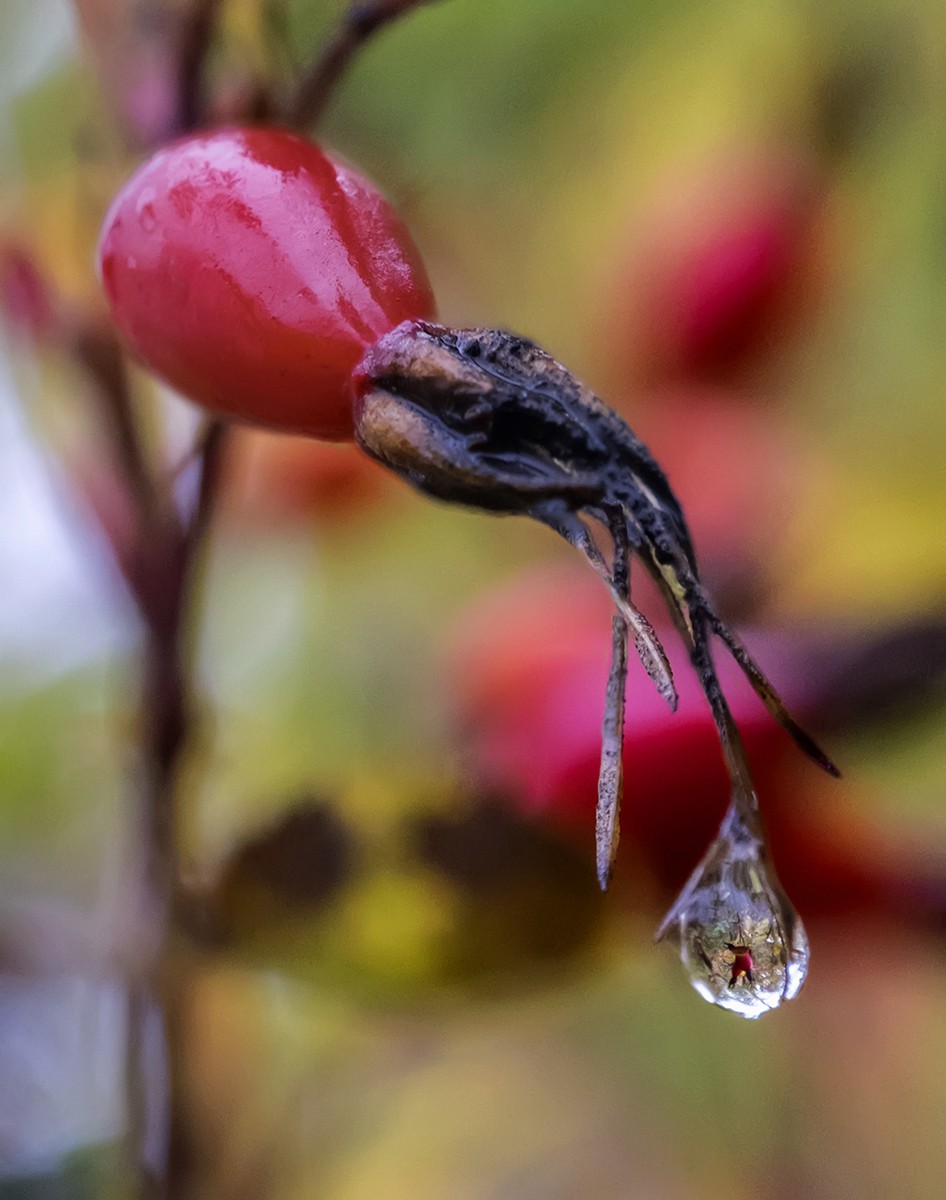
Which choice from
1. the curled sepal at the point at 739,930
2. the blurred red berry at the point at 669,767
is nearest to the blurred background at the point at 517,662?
the blurred red berry at the point at 669,767

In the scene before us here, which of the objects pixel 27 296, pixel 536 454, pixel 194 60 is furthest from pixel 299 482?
pixel 536 454

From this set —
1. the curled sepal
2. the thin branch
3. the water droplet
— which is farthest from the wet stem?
the curled sepal

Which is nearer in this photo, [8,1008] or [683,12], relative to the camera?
[8,1008]

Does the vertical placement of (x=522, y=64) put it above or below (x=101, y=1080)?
above

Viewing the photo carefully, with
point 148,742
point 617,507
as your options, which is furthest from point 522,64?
point 617,507

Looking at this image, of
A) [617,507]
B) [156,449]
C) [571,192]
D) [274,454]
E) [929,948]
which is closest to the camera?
[617,507]

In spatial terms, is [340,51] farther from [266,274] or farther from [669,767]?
[669,767]

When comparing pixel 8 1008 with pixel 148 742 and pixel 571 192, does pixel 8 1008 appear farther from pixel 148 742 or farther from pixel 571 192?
pixel 571 192
